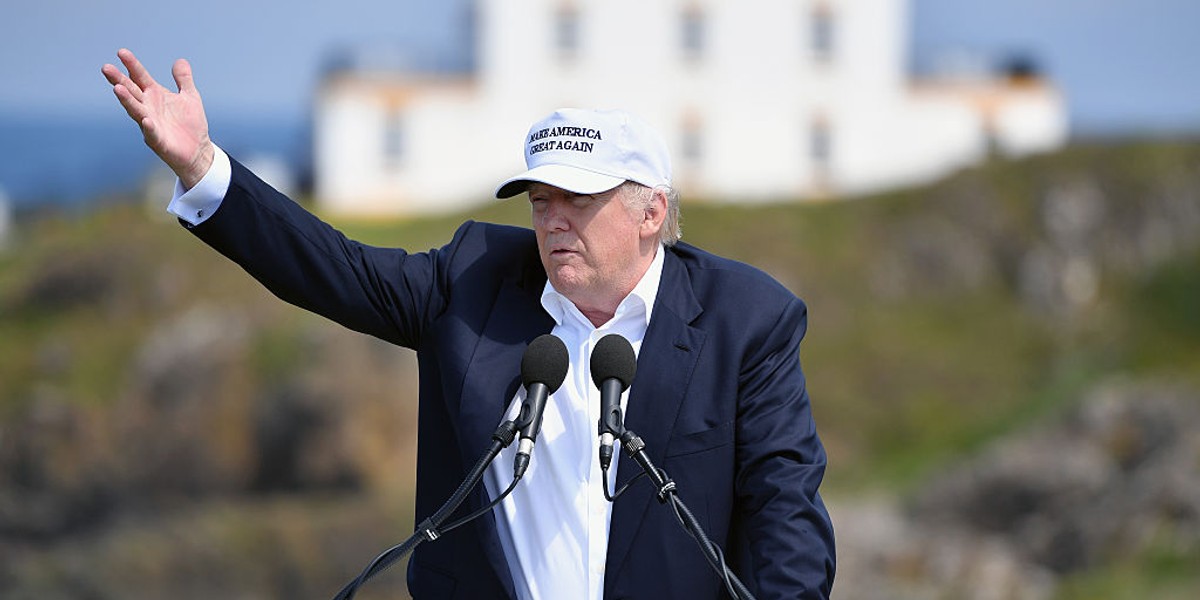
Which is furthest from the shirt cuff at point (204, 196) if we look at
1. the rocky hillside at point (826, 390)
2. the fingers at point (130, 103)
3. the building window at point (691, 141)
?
the building window at point (691, 141)

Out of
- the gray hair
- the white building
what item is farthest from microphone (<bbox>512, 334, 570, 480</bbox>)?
→ the white building

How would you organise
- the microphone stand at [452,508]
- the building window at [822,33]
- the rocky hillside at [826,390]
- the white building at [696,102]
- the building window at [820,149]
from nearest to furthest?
the microphone stand at [452,508] → the rocky hillside at [826,390] → the white building at [696,102] → the building window at [822,33] → the building window at [820,149]

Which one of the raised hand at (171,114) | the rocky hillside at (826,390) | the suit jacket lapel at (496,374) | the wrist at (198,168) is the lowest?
the rocky hillside at (826,390)

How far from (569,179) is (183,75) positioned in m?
0.88

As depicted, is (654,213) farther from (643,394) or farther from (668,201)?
(643,394)

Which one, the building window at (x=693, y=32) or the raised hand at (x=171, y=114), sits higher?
the building window at (x=693, y=32)

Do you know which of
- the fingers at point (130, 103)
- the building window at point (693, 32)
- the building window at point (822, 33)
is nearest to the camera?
the fingers at point (130, 103)

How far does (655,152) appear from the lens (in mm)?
4066

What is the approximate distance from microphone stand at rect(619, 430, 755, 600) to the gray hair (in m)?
0.65

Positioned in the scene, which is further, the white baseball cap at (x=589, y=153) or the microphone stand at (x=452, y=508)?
the white baseball cap at (x=589, y=153)

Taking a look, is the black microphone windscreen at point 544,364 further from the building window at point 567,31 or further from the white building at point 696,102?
the building window at point 567,31

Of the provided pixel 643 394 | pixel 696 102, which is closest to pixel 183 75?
pixel 643 394

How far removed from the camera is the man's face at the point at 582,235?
394 centimetres

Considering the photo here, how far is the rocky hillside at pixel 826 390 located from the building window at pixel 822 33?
10795 mm
